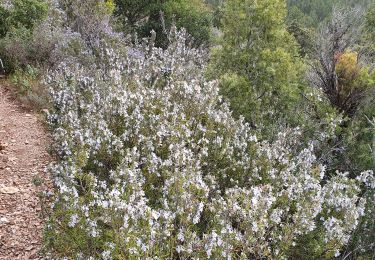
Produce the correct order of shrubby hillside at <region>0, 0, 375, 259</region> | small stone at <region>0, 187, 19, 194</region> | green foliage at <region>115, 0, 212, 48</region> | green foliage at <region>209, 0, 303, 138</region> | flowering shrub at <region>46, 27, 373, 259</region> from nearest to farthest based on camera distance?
flowering shrub at <region>46, 27, 373, 259</region> → shrubby hillside at <region>0, 0, 375, 259</region> → small stone at <region>0, 187, 19, 194</region> → green foliage at <region>209, 0, 303, 138</region> → green foliage at <region>115, 0, 212, 48</region>

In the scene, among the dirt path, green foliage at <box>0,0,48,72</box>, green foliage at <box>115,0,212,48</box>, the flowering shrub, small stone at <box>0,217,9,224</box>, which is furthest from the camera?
green foliage at <box>115,0,212,48</box>

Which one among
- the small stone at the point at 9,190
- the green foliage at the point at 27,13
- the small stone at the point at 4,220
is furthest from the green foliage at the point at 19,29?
the small stone at the point at 4,220

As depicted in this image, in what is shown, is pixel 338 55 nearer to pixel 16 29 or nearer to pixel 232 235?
pixel 232 235

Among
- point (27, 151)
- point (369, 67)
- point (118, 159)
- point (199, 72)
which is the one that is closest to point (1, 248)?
point (118, 159)

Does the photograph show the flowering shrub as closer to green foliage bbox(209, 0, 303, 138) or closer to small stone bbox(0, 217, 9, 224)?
small stone bbox(0, 217, 9, 224)

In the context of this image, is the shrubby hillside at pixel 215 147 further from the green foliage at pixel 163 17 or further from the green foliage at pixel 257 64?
the green foliage at pixel 163 17

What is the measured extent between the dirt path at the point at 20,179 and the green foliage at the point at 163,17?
6766 millimetres

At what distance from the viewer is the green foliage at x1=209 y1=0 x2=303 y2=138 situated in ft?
23.0

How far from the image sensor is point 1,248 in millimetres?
4770

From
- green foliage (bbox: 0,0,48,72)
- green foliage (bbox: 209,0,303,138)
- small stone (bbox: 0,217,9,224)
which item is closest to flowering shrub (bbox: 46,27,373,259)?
small stone (bbox: 0,217,9,224)

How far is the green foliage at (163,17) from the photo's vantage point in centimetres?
1384

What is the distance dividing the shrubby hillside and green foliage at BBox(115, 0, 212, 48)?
158 inches

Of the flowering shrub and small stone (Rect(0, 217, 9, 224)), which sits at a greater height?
the flowering shrub

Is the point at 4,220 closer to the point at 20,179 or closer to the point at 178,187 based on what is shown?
the point at 20,179
